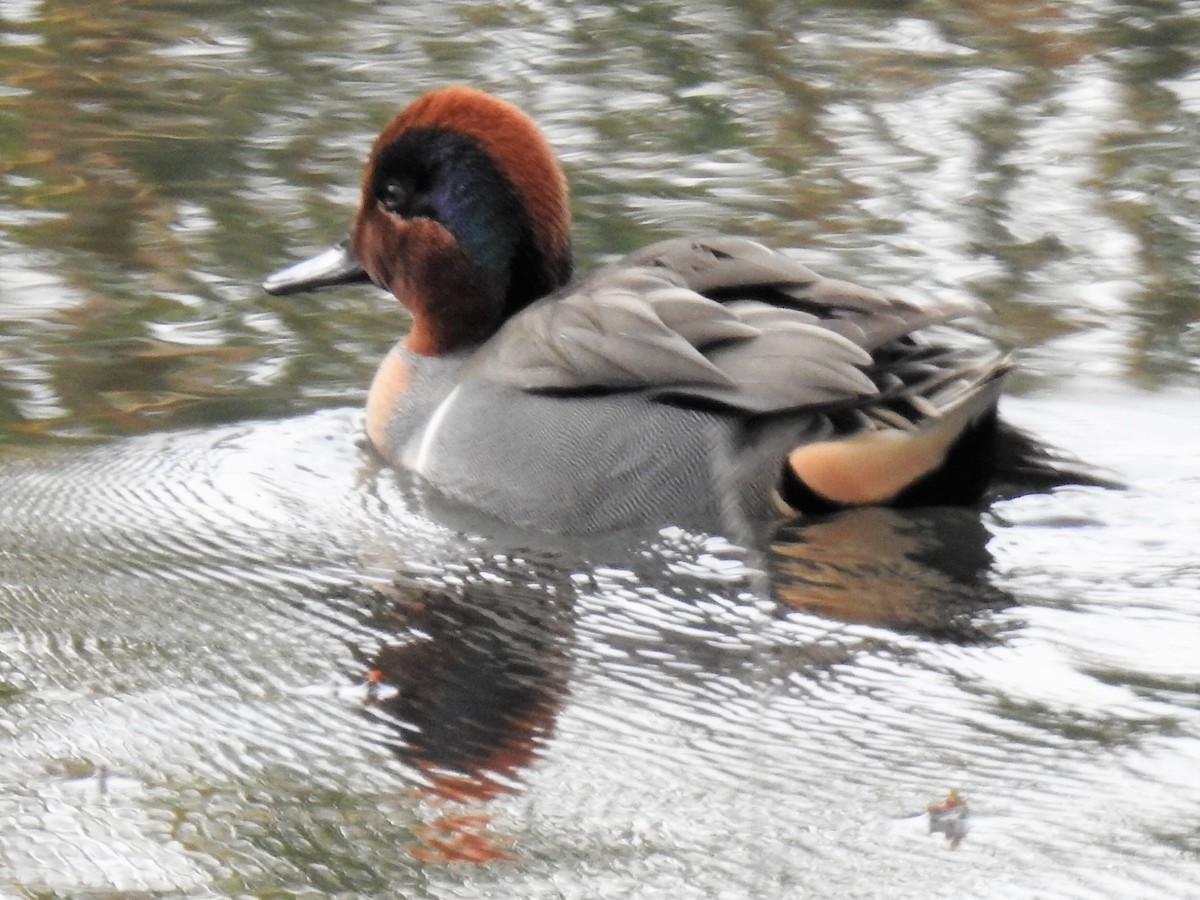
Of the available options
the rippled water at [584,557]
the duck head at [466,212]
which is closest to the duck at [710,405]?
the rippled water at [584,557]

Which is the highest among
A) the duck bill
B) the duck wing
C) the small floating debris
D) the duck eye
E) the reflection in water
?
the duck eye

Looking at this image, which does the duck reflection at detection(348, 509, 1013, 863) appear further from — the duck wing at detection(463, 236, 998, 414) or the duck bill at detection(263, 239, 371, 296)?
the duck bill at detection(263, 239, 371, 296)

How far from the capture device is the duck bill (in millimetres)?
6668

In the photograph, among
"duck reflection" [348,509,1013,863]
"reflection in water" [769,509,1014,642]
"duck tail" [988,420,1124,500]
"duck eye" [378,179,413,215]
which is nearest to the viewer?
"duck reflection" [348,509,1013,863]

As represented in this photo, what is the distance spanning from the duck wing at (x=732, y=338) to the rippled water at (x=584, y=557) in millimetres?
402

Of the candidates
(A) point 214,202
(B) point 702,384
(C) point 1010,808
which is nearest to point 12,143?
(A) point 214,202

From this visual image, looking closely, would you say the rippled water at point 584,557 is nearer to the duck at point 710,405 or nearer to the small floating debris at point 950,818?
the small floating debris at point 950,818

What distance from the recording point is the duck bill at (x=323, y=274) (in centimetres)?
667

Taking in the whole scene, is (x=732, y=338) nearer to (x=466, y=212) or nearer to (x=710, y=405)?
(x=710, y=405)

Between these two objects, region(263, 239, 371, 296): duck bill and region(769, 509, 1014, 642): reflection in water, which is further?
region(263, 239, 371, 296): duck bill

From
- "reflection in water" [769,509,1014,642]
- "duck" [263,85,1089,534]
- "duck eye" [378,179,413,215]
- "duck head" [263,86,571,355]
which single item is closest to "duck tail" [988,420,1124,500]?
"duck" [263,85,1089,534]

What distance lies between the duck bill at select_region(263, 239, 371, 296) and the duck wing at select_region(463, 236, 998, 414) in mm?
1043

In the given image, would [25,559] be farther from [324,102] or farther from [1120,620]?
[324,102]

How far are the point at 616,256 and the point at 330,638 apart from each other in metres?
3.12
